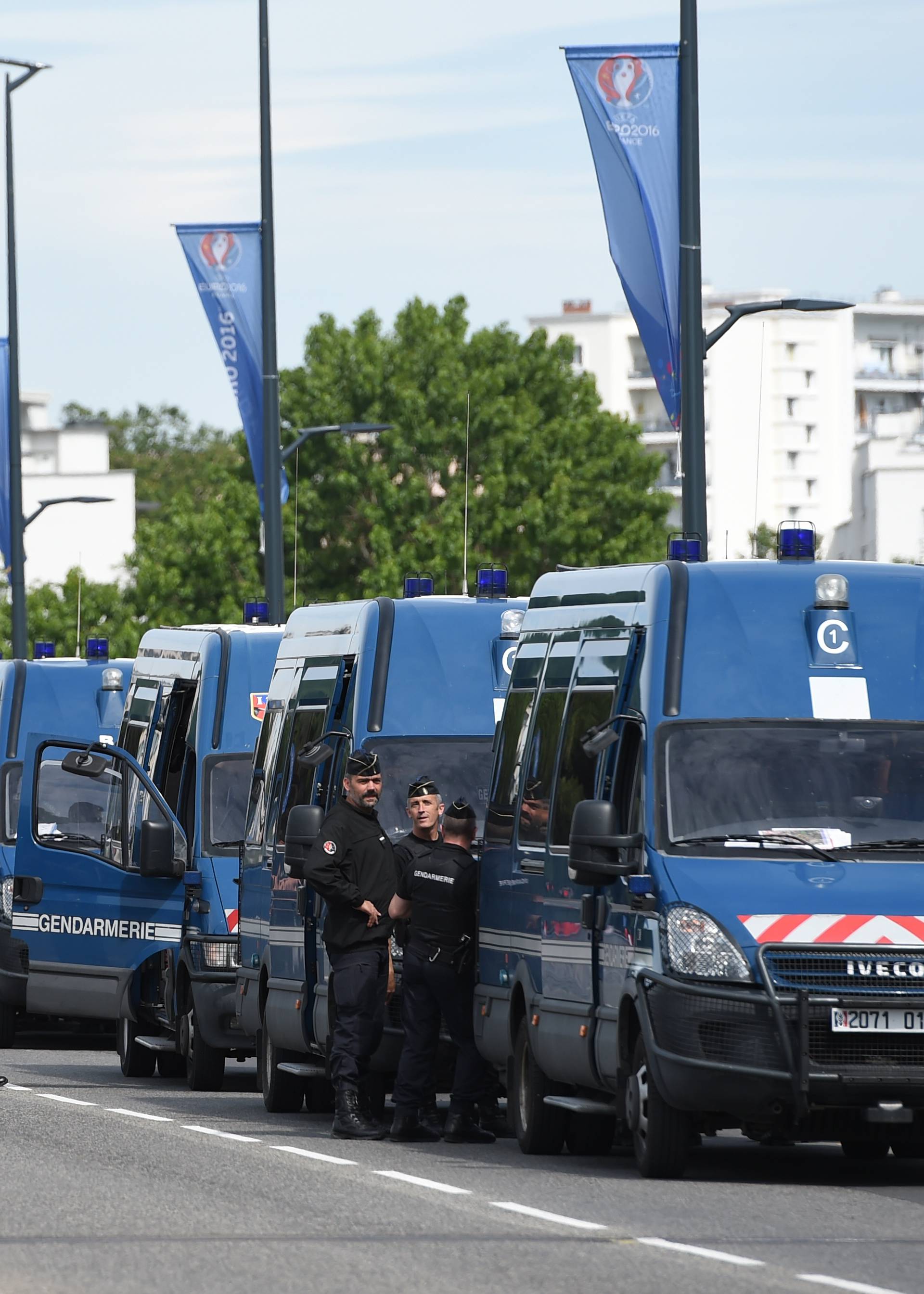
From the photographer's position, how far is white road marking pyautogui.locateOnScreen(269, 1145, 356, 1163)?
43.1 feet

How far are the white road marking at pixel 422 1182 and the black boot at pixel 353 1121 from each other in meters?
1.62

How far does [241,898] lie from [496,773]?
3.61m

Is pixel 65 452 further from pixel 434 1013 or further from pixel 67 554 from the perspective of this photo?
pixel 434 1013

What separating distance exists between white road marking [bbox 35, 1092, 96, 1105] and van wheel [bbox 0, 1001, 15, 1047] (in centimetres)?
513

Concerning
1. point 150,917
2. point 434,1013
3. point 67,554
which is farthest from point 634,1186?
point 67,554

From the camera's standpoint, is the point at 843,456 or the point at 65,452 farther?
the point at 843,456

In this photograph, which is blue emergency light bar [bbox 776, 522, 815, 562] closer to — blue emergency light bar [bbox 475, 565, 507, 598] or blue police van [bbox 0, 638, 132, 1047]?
blue emergency light bar [bbox 475, 565, 507, 598]

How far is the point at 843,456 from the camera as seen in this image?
16075cm

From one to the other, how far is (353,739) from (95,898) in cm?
468

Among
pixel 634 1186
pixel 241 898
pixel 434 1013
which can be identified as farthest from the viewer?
pixel 241 898

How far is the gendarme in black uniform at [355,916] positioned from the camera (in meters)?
14.1

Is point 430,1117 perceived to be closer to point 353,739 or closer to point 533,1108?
point 533,1108

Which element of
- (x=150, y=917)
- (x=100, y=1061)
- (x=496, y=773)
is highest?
(x=496, y=773)

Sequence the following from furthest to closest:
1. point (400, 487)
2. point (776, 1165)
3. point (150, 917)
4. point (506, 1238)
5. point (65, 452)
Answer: point (65, 452) < point (400, 487) < point (150, 917) < point (776, 1165) < point (506, 1238)
